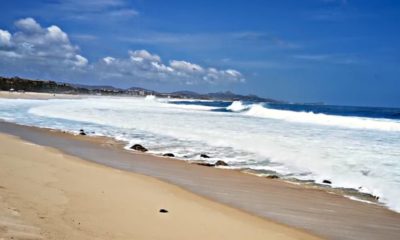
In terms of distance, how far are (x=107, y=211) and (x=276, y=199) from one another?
3.63 metres

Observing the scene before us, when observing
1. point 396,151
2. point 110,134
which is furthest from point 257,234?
point 110,134

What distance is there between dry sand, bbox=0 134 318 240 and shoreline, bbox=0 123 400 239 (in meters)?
0.54

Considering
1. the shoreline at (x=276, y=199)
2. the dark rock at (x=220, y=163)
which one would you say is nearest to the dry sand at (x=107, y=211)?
the shoreline at (x=276, y=199)

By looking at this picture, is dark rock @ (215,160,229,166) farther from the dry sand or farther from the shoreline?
the dry sand

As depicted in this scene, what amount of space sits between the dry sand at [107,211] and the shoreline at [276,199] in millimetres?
543

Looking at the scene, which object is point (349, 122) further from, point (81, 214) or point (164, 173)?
point (81, 214)

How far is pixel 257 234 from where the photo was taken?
19.8ft

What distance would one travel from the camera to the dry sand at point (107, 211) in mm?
5074

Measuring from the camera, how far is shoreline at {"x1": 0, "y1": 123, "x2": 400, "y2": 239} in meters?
6.88

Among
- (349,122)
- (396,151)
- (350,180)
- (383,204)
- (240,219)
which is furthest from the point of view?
(349,122)

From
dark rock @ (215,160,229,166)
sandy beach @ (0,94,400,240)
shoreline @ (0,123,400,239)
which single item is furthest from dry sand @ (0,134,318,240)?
dark rock @ (215,160,229,166)

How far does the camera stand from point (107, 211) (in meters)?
6.26

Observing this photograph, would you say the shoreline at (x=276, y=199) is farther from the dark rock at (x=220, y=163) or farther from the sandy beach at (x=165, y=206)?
the dark rock at (x=220, y=163)

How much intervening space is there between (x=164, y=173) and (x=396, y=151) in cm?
979
